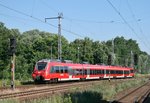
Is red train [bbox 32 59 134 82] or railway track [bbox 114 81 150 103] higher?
red train [bbox 32 59 134 82]

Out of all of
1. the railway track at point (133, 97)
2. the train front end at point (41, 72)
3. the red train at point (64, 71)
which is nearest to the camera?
the railway track at point (133, 97)

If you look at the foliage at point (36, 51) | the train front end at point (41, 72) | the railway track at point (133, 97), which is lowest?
the railway track at point (133, 97)

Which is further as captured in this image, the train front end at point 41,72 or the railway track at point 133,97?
the train front end at point 41,72

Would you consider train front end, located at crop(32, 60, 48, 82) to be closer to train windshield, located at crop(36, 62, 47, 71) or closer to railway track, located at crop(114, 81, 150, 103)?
train windshield, located at crop(36, 62, 47, 71)

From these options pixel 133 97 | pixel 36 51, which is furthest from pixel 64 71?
pixel 36 51

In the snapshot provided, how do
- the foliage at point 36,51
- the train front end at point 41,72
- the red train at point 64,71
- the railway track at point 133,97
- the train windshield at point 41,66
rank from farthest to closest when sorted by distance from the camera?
1. the foliage at point 36,51
2. the train windshield at point 41,66
3. the red train at point 64,71
4. the train front end at point 41,72
5. the railway track at point 133,97

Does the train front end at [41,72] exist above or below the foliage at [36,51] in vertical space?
below

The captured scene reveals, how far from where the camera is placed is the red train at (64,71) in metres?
45.3

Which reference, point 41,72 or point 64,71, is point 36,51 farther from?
point 41,72

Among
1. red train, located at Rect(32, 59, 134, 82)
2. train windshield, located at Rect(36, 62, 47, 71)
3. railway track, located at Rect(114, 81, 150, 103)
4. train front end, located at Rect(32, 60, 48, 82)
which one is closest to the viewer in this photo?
railway track, located at Rect(114, 81, 150, 103)

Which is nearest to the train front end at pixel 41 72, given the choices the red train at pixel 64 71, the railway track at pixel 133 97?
the red train at pixel 64 71

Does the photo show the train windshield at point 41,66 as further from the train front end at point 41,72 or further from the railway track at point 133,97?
the railway track at point 133,97

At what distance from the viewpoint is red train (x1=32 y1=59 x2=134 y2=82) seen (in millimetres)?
45281

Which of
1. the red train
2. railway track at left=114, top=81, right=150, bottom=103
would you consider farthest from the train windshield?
railway track at left=114, top=81, right=150, bottom=103
